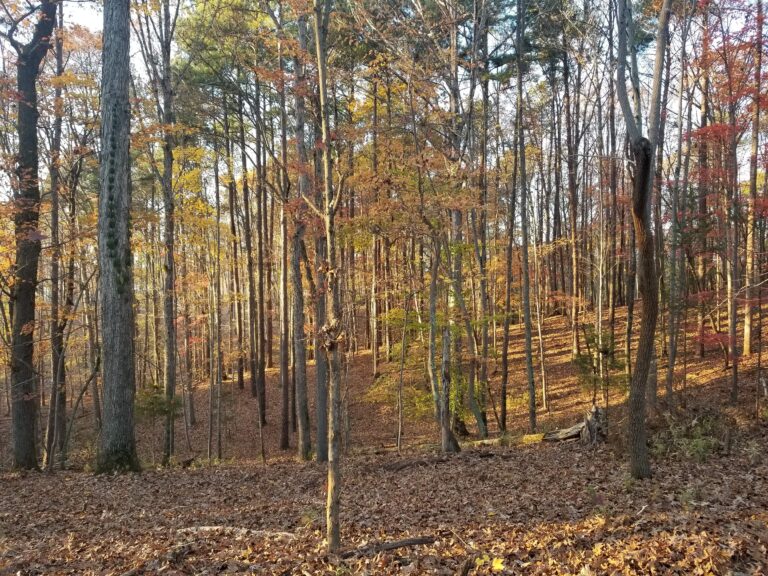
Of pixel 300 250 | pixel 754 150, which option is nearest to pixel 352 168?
pixel 300 250

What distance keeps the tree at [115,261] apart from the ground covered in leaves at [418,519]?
28.8 inches

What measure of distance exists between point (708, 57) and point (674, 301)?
6.32m

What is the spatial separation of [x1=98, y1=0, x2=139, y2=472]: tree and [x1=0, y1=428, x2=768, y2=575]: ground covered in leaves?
73cm

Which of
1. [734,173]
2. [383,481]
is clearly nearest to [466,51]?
[734,173]

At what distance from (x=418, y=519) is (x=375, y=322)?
15810 mm

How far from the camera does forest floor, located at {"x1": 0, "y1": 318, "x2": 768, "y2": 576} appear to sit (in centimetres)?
401

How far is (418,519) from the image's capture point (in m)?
Result: 5.82

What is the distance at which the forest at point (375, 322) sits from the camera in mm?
4594

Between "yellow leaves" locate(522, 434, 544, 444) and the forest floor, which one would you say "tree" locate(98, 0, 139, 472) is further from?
"yellow leaves" locate(522, 434, 544, 444)

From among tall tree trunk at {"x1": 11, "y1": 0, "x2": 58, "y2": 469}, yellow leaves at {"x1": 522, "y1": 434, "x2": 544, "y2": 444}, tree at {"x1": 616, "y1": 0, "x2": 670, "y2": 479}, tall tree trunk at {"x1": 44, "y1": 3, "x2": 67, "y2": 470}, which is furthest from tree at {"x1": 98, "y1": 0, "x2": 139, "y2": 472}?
yellow leaves at {"x1": 522, "y1": 434, "x2": 544, "y2": 444}

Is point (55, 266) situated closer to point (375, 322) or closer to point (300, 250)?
point (300, 250)

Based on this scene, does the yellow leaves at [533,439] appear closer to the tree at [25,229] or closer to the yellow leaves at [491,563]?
the yellow leaves at [491,563]

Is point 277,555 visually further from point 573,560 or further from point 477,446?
point 477,446

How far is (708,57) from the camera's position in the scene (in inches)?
510
